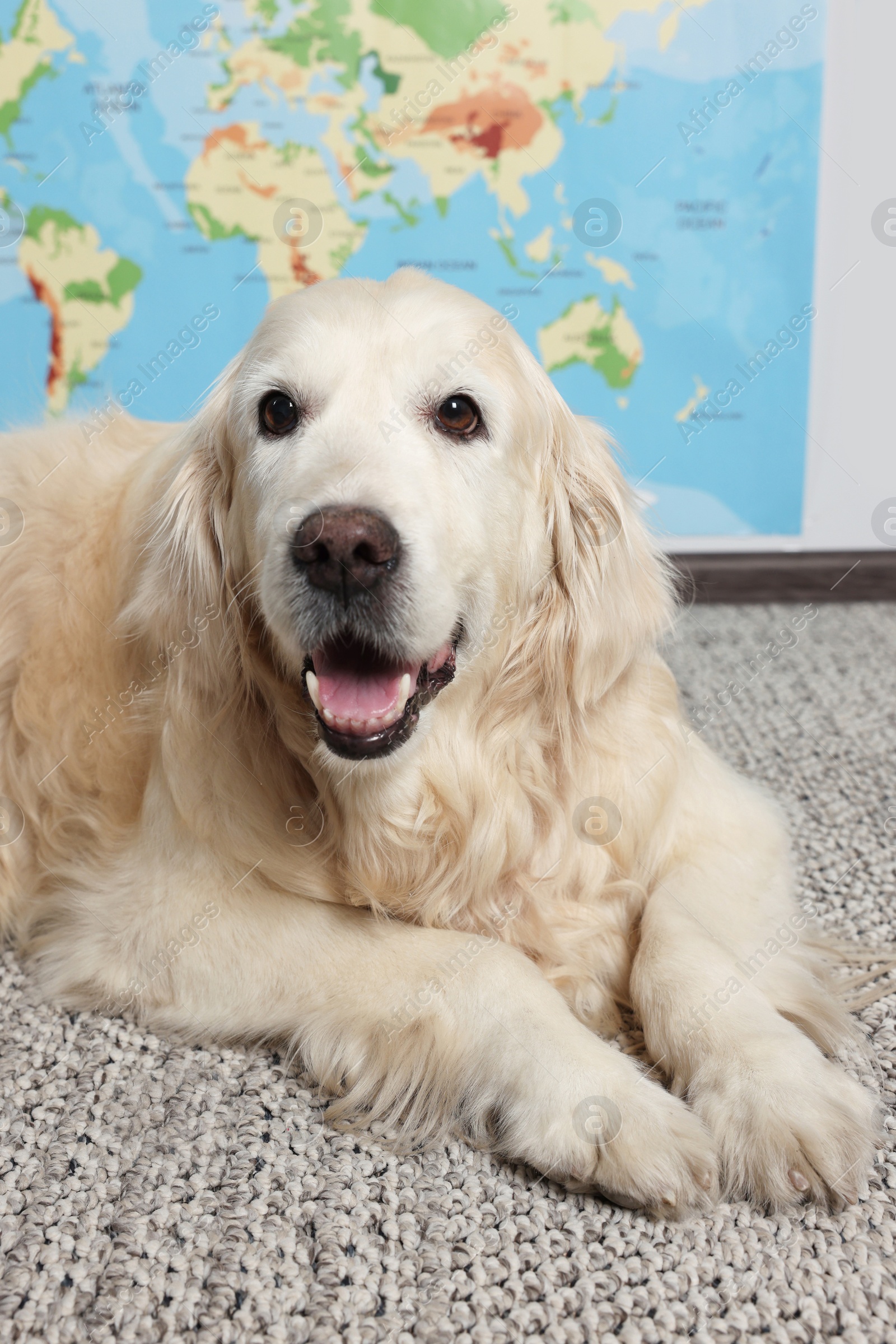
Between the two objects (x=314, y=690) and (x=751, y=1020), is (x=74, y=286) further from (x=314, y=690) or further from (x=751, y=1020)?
(x=751, y=1020)

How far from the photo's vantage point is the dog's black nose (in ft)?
4.15

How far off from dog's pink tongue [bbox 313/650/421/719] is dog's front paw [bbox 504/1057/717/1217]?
0.53m

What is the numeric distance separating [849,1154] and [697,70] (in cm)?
347

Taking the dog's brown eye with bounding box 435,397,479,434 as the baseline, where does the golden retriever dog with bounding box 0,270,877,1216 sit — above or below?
below

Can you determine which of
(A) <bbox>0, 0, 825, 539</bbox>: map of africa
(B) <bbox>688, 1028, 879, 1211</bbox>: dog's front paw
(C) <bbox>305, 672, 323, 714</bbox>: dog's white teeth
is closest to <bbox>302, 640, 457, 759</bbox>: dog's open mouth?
(C) <bbox>305, 672, 323, 714</bbox>: dog's white teeth

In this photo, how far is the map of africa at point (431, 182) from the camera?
3.45 m

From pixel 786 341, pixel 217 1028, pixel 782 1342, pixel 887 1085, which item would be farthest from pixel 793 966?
pixel 786 341

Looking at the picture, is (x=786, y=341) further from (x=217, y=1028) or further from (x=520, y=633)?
(x=217, y=1028)

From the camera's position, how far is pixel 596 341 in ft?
12.2

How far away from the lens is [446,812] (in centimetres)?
156

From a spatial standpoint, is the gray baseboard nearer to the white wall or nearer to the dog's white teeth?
the white wall

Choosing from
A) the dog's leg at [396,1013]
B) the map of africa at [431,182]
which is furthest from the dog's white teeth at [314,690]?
the map of africa at [431,182]

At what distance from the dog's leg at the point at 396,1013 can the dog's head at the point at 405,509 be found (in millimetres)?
341

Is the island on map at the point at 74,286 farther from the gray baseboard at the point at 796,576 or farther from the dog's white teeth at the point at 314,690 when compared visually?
the dog's white teeth at the point at 314,690
